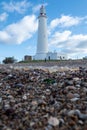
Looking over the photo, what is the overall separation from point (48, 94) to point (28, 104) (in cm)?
66

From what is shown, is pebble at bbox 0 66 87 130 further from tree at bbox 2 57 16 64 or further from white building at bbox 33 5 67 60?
white building at bbox 33 5 67 60

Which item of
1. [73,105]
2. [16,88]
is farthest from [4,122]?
[16,88]

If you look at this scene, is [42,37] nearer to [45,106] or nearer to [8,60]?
[8,60]

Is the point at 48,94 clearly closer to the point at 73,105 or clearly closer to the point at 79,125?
the point at 73,105

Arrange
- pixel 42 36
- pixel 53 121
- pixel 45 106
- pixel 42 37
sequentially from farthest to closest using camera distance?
1. pixel 42 36
2. pixel 42 37
3. pixel 45 106
4. pixel 53 121

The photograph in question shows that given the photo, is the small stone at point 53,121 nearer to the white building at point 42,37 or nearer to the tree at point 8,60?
the tree at point 8,60

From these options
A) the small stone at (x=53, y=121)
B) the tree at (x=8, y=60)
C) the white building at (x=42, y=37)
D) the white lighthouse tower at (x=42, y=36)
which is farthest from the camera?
the white lighthouse tower at (x=42, y=36)

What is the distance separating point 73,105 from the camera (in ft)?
14.6

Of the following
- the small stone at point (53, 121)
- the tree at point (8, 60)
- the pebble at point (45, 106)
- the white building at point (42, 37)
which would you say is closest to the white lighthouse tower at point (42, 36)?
the white building at point (42, 37)

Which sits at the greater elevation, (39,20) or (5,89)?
(39,20)

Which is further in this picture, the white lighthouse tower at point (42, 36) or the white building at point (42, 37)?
the white lighthouse tower at point (42, 36)

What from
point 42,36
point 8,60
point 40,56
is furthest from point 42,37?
point 8,60

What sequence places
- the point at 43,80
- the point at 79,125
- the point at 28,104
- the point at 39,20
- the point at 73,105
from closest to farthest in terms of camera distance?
the point at 79,125 < the point at 73,105 < the point at 28,104 < the point at 43,80 < the point at 39,20

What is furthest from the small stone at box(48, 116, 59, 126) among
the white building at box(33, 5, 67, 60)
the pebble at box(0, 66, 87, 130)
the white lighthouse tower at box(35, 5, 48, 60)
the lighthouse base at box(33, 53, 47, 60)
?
the white lighthouse tower at box(35, 5, 48, 60)
